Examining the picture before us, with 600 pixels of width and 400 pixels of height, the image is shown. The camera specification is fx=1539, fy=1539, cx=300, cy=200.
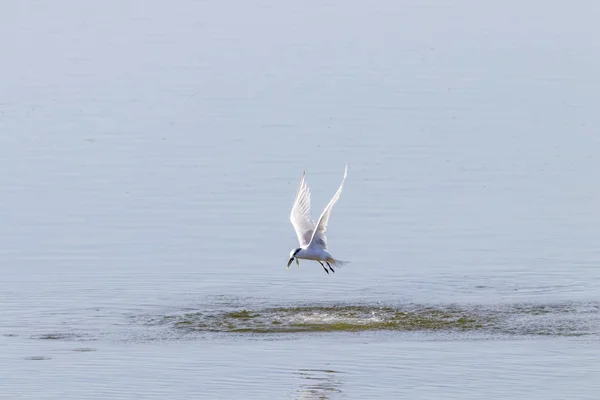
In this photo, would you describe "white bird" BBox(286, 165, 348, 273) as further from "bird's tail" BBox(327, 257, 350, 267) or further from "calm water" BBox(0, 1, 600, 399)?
"calm water" BBox(0, 1, 600, 399)

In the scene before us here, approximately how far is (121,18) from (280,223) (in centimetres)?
2268

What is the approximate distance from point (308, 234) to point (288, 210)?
3.35m

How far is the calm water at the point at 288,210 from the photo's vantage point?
14711mm

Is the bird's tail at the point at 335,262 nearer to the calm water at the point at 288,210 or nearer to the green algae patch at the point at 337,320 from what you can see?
the calm water at the point at 288,210

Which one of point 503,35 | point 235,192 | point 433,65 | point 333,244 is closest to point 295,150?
point 235,192

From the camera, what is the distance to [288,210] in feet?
70.2

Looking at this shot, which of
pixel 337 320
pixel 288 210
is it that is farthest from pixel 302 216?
pixel 288 210

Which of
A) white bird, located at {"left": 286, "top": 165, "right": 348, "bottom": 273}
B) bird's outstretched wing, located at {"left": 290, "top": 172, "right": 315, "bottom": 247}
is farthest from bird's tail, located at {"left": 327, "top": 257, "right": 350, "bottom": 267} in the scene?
bird's outstretched wing, located at {"left": 290, "top": 172, "right": 315, "bottom": 247}

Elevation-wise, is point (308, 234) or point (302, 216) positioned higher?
point (302, 216)

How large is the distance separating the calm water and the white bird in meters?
0.54

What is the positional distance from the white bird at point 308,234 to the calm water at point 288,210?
54cm

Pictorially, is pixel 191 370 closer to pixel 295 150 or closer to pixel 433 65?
pixel 295 150

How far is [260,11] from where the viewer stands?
145ft

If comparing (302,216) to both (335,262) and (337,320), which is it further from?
(337,320)
